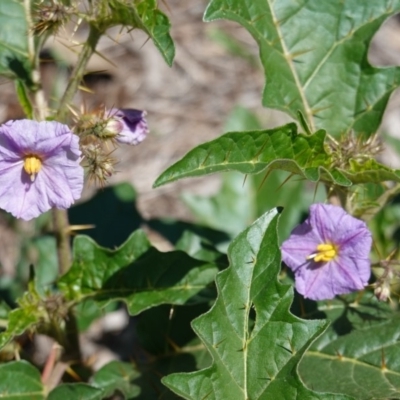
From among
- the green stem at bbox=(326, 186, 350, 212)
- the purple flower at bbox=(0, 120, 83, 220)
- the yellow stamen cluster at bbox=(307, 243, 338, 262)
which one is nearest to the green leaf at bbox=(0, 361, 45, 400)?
the purple flower at bbox=(0, 120, 83, 220)

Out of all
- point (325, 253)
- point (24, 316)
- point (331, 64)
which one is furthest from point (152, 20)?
point (24, 316)

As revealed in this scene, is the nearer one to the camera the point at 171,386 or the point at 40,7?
the point at 171,386

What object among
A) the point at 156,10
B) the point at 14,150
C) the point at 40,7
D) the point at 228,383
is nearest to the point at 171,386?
the point at 228,383

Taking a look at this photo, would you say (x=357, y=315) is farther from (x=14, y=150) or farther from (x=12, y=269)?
(x=12, y=269)

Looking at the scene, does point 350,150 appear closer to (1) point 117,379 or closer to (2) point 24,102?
(2) point 24,102

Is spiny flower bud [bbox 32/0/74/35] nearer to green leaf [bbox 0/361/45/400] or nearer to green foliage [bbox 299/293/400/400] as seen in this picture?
green leaf [bbox 0/361/45/400]

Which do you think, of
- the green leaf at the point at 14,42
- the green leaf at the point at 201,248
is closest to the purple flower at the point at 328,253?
the green leaf at the point at 201,248
